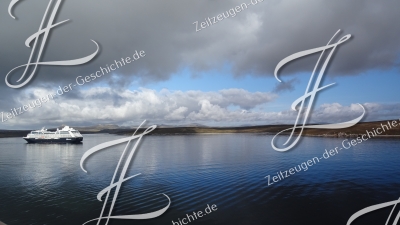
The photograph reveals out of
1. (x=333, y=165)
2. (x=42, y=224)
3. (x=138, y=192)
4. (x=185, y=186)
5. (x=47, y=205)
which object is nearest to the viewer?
(x=42, y=224)

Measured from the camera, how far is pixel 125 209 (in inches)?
619

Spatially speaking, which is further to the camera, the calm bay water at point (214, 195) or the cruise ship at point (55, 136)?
the cruise ship at point (55, 136)

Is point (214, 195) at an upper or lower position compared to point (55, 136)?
lower

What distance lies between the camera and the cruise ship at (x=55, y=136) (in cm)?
8169

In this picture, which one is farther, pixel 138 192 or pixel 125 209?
pixel 138 192

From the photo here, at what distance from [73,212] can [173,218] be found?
5.90 metres

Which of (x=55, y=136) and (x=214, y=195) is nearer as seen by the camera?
(x=214, y=195)

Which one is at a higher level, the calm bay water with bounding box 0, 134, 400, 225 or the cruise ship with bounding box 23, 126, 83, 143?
the cruise ship with bounding box 23, 126, 83, 143

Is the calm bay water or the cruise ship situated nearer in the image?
the calm bay water

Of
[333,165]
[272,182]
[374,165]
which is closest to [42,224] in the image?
[272,182]

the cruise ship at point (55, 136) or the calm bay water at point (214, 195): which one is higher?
the cruise ship at point (55, 136)

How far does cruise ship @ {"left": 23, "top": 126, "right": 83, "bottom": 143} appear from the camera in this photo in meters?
81.7

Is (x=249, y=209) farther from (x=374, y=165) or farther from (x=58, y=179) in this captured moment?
(x=374, y=165)

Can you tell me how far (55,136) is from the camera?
82.4 meters
